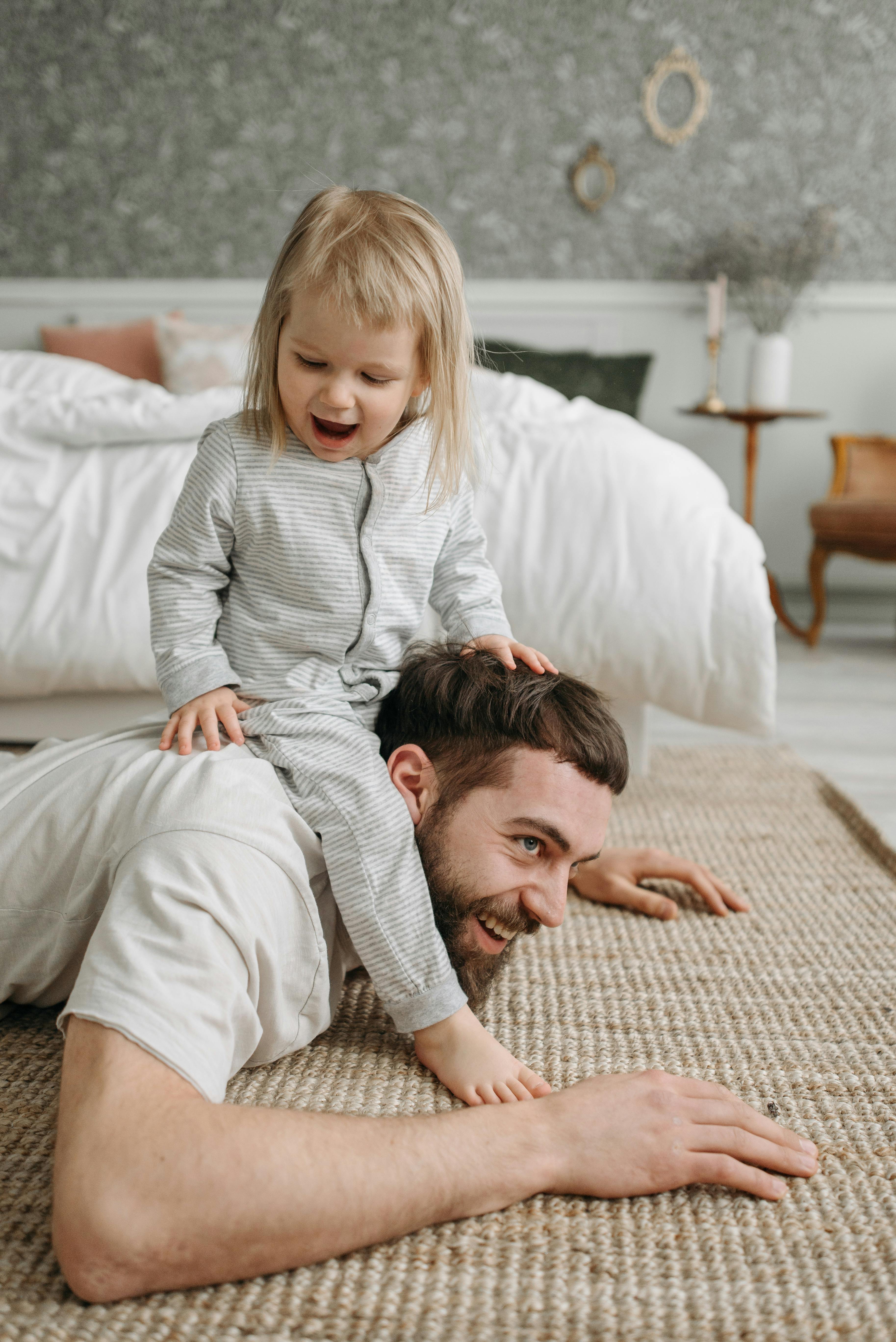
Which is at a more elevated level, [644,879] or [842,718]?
[644,879]

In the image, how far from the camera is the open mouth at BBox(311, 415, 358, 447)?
103 centimetres

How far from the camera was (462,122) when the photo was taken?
3.68 metres

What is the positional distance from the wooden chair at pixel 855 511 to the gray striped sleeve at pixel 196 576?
2561mm

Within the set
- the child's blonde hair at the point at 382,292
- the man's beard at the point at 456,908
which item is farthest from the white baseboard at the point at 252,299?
the man's beard at the point at 456,908

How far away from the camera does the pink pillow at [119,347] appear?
3193 millimetres

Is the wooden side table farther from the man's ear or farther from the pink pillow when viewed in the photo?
the man's ear

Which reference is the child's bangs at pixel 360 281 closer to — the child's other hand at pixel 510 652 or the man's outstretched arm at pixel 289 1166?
the child's other hand at pixel 510 652

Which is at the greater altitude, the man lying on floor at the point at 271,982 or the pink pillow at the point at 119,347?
the pink pillow at the point at 119,347

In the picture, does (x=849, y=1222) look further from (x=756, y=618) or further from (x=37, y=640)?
(x=37, y=640)

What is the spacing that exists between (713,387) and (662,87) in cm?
102

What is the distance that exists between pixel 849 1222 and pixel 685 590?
98cm

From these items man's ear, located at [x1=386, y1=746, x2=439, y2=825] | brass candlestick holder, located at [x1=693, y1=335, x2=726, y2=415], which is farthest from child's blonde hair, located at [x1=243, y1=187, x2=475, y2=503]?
brass candlestick holder, located at [x1=693, y1=335, x2=726, y2=415]

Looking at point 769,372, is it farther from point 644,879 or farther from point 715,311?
point 644,879

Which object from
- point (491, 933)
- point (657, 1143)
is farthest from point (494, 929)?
point (657, 1143)
